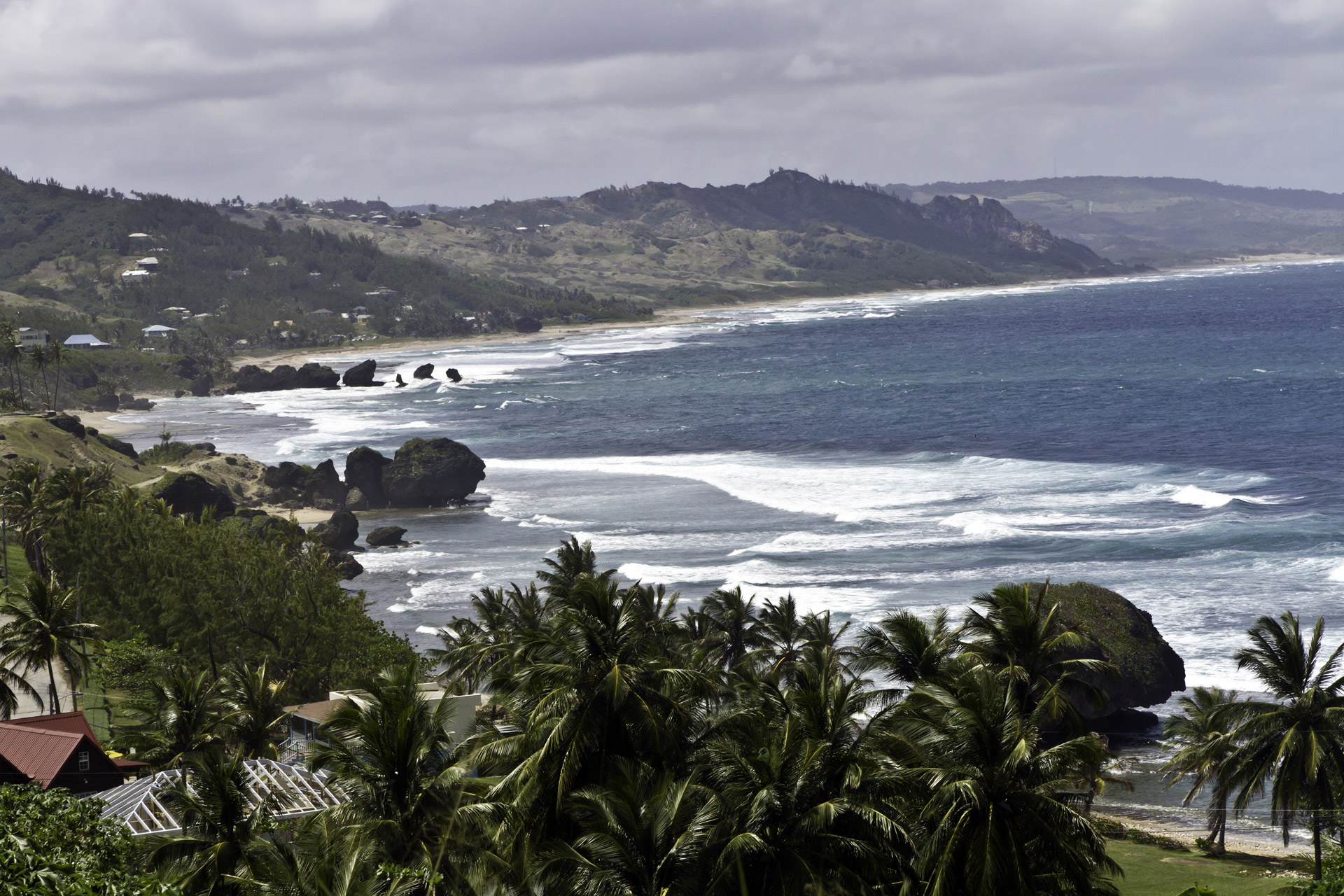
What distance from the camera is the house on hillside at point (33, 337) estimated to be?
579 ft

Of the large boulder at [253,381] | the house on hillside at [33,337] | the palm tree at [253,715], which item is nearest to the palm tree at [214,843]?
the palm tree at [253,715]

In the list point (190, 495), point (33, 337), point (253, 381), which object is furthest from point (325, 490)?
point (33, 337)

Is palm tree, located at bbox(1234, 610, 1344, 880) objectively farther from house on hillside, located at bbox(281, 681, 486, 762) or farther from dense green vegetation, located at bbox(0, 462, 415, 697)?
dense green vegetation, located at bbox(0, 462, 415, 697)

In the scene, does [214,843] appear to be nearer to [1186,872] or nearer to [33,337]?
[1186,872]

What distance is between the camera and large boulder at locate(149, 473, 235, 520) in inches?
3093

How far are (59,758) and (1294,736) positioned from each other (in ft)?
98.4

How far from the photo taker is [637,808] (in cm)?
1859

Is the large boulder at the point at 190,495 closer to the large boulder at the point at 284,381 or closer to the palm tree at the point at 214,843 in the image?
the palm tree at the point at 214,843

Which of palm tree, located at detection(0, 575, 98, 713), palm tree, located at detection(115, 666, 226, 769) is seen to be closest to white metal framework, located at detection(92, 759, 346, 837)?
palm tree, located at detection(115, 666, 226, 769)

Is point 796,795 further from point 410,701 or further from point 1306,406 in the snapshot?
point 1306,406

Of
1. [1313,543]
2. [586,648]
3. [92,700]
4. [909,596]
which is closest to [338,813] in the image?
[586,648]

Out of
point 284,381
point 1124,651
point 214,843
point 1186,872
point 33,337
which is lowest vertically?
point 1186,872

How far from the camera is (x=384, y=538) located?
256 feet

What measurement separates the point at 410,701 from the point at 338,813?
6.98ft
